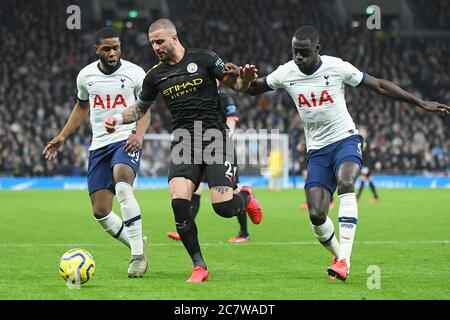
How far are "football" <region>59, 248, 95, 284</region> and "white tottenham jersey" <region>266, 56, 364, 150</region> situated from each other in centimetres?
273

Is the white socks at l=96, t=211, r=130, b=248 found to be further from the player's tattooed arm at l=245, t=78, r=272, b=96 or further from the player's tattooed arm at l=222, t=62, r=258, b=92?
the player's tattooed arm at l=222, t=62, r=258, b=92

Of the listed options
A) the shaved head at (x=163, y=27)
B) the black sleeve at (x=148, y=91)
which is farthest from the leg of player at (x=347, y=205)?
the shaved head at (x=163, y=27)

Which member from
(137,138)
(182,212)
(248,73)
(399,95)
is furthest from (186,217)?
(399,95)

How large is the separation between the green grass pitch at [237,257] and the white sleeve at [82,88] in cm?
198

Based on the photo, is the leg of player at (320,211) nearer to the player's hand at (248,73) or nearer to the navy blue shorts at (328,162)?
the navy blue shorts at (328,162)

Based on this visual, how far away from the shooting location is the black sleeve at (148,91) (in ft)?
29.3

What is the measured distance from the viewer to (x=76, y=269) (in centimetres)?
809

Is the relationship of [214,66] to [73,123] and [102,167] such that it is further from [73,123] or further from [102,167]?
[73,123]

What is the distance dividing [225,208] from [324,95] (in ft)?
5.23

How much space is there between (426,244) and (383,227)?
3414 millimetres

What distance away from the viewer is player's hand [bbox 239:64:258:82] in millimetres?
8336

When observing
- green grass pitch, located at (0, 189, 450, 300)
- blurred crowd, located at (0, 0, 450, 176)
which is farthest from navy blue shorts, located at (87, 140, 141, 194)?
blurred crowd, located at (0, 0, 450, 176)

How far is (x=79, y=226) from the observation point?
Result: 16562 mm

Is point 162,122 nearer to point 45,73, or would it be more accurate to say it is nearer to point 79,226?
point 45,73
